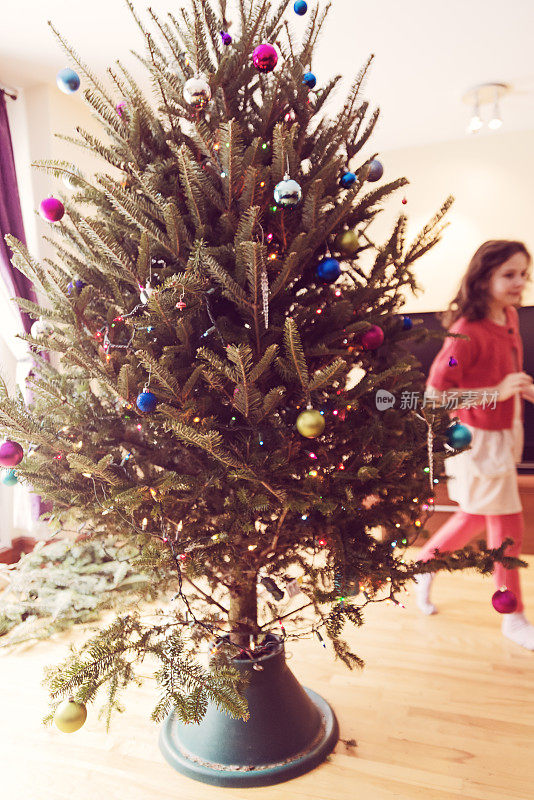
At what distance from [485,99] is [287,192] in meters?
2.79

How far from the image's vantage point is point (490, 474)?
2.13m

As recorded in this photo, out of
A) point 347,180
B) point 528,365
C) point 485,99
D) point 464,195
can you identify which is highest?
point 485,99

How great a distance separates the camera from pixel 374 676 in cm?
197

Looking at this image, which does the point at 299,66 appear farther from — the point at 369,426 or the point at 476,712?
the point at 476,712

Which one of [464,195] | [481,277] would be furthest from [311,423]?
[464,195]

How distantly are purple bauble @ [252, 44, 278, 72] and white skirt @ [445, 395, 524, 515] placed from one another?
1514 mm

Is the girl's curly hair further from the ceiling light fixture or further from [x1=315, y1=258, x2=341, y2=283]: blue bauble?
the ceiling light fixture

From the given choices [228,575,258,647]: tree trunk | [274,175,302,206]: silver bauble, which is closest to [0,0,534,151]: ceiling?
[274,175,302,206]: silver bauble

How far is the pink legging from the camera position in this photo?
7.01ft

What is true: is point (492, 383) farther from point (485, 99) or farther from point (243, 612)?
point (485, 99)

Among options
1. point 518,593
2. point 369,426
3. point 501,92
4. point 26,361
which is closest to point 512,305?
point 518,593

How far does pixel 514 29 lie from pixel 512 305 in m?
1.39

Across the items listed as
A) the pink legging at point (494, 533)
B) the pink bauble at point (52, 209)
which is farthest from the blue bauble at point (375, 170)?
the pink legging at point (494, 533)

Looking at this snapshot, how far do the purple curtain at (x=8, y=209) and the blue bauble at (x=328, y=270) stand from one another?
6.52 ft
